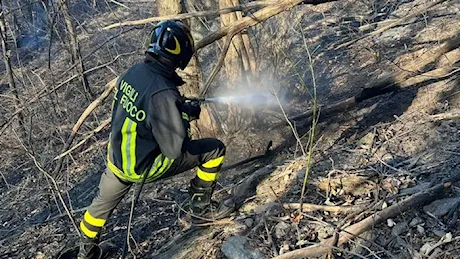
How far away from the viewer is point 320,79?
757 cm

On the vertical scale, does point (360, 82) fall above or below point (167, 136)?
below

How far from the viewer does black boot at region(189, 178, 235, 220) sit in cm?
436

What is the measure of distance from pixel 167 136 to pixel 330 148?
6.69 ft

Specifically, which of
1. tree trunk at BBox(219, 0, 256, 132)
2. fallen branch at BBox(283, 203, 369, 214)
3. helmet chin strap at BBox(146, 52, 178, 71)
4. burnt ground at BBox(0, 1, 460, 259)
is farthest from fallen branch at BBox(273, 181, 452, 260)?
tree trunk at BBox(219, 0, 256, 132)

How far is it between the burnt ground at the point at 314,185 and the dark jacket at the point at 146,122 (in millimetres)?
810

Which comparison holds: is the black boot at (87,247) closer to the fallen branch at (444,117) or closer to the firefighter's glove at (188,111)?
the firefighter's glove at (188,111)

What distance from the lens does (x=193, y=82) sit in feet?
18.8

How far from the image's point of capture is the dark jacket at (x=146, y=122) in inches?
143

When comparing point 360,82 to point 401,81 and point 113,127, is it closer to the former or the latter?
point 401,81

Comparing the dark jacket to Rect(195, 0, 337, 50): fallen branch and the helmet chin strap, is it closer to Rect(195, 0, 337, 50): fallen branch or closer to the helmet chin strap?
the helmet chin strap

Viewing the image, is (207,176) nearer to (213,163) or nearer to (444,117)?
(213,163)

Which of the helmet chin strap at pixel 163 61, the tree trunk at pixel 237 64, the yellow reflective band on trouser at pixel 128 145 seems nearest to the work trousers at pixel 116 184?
the yellow reflective band on trouser at pixel 128 145

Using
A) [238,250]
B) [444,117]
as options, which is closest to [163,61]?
[238,250]

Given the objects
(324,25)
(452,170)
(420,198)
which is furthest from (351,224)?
(324,25)
